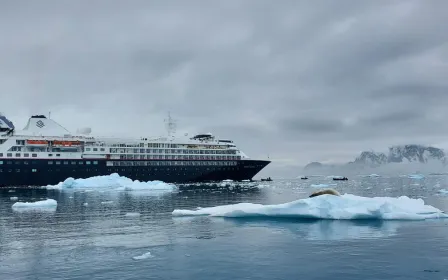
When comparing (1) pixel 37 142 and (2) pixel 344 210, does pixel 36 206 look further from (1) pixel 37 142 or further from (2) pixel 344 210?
(1) pixel 37 142

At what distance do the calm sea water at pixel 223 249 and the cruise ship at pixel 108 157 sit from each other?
57011mm

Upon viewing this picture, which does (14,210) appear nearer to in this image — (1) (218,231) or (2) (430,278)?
(1) (218,231)

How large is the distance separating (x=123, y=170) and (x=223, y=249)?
240 feet

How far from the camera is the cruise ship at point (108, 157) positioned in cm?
7862

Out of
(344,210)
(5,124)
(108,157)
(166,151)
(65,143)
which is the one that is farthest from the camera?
(166,151)

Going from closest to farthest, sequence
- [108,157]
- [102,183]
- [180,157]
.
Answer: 1. [102,183]
2. [108,157]
3. [180,157]

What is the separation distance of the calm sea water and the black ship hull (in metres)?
56.6

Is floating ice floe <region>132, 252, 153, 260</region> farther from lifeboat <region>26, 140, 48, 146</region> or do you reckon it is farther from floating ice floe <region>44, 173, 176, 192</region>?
lifeboat <region>26, 140, 48, 146</region>

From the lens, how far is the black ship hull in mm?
77750

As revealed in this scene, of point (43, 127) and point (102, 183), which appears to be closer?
point (102, 183)

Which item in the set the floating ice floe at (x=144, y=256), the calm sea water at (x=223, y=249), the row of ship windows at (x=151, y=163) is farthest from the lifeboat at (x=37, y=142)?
the floating ice floe at (x=144, y=256)

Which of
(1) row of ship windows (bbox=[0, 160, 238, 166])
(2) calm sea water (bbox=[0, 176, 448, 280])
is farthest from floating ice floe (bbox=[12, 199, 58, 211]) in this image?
(1) row of ship windows (bbox=[0, 160, 238, 166])

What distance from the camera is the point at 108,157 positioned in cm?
8675

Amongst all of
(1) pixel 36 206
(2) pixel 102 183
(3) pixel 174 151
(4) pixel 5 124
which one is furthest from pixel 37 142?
(1) pixel 36 206
